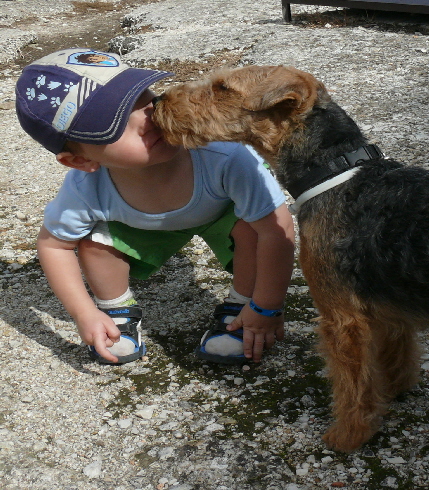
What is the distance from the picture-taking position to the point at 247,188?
10.4 feet

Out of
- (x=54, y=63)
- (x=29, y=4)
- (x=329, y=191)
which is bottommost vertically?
(x=29, y=4)

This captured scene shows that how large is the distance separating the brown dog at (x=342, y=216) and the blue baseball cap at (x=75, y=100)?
210 mm

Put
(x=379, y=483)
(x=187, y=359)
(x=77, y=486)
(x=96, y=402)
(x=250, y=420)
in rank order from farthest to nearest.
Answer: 1. (x=187, y=359)
2. (x=96, y=402)
3. (x=250, y=420)
4. (x=77, y=486)
5. (x=379, y=483)

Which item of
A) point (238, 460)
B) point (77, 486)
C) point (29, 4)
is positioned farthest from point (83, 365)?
point (29, 4)

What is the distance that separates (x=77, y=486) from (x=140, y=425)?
0.45m

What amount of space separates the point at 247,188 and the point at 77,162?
918 millimetres

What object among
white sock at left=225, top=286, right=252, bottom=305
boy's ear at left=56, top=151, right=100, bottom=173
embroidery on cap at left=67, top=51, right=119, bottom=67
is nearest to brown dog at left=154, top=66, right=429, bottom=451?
embroidery on cap at left=67, top=51, right=119, bottom=67

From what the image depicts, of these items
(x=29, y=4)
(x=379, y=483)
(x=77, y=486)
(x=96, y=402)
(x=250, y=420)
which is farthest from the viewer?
(x=29, y=4)

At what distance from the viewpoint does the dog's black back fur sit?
2385mm

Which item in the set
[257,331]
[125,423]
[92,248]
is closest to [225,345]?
[257,331]

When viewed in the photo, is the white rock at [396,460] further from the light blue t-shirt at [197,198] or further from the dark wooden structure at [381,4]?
the dark wooden structure at [381,4]

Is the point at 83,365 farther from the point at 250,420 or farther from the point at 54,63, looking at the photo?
the point at 54,63

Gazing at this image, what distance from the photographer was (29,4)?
1552cm

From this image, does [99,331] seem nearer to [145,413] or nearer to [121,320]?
[121,320]
